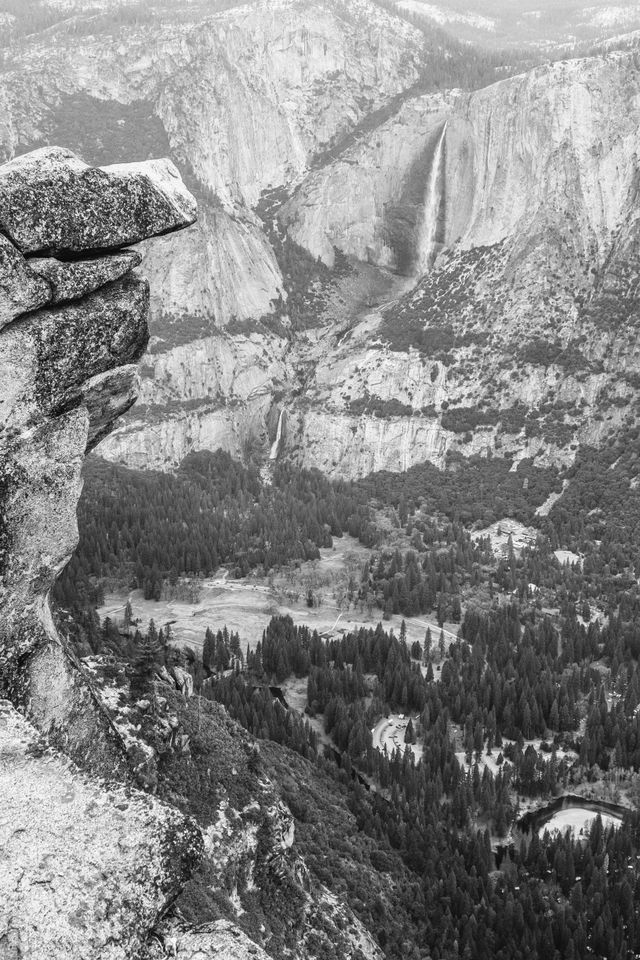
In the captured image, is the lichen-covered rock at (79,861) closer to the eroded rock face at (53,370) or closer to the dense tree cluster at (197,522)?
the eroded rock face at (53,370)

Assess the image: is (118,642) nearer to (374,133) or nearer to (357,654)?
(357,654)

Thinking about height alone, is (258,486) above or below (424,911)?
above

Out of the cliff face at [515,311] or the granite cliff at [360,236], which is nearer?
the cliff face at [515,311]

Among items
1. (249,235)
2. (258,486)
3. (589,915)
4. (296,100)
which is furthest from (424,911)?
(296,100)

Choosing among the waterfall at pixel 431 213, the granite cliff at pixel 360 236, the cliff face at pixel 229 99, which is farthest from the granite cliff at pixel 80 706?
the waterfall at pixel 431 213

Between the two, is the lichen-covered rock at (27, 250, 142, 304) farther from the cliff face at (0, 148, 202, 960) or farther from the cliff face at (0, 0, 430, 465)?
the cliff face at (0, 0, 430, 465)

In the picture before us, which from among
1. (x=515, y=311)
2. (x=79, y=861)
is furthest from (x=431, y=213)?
(x=79, y=861)
